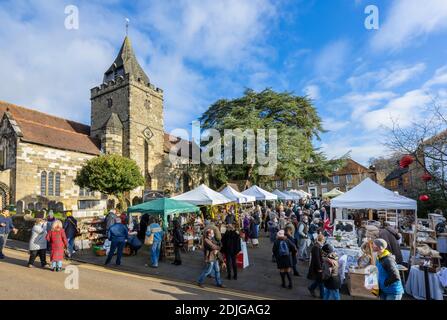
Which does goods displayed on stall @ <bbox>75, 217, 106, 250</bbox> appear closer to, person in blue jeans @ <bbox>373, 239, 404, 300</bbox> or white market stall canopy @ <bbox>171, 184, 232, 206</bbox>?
white market stall canopy @ <bbox>171, 184, 232, 206</bbox>

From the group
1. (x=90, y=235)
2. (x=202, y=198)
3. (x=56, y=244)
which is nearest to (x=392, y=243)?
(x=202, y=198)

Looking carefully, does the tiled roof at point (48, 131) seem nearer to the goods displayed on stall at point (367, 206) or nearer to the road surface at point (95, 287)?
the road surface at point (95, 287)

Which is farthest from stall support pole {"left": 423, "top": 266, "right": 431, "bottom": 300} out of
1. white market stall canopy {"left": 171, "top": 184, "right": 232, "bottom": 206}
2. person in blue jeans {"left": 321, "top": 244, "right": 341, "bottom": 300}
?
white market stall canopy {"left": 171, "top": 184, "right": 232, "bottom": 206}

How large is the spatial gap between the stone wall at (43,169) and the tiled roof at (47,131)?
2.06ft

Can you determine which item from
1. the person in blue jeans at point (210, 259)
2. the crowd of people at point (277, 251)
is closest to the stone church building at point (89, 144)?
the crowd of people at point (277, 251)

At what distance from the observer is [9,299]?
5055mm

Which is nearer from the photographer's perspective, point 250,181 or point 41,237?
point 41,237

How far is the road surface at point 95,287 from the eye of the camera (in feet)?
18.2

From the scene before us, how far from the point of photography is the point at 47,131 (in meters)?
A: 24.4

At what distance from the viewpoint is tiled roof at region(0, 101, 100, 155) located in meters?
22.6

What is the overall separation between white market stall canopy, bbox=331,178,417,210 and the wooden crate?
3.60 meters
